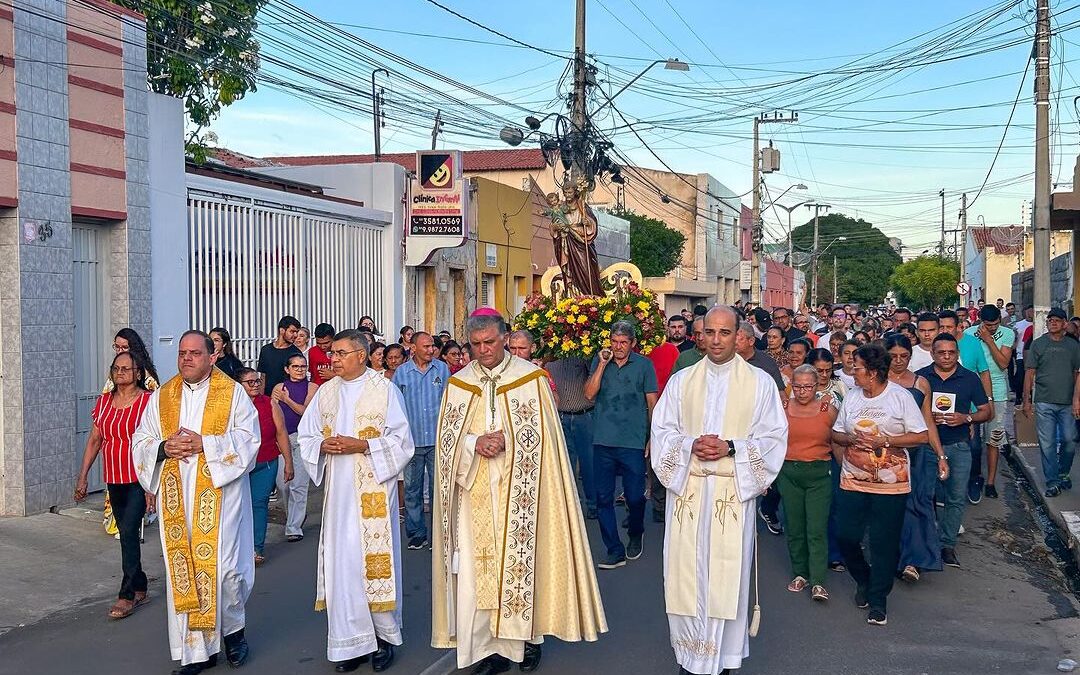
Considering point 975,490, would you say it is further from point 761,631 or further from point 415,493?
point 415,493

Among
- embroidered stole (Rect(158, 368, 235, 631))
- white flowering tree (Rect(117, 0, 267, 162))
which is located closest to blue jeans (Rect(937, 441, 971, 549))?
embroidered stole (Rect(158, 368, 235, 631))

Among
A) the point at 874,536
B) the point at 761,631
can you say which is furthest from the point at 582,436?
the point at 761,631

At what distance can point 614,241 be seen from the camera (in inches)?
1432

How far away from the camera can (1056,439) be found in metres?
11.3

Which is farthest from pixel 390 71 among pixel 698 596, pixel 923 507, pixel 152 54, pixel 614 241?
pixel 614 241

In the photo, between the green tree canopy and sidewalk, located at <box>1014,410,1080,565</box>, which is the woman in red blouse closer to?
sidewalk, located at <box>1014,410,1080,565</box>

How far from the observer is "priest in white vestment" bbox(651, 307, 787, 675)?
5.59 meters

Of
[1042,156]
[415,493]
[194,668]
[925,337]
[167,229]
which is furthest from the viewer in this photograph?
[1042,156]

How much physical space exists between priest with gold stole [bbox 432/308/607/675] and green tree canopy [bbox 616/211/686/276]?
39.2 meters

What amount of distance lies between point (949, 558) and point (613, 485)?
9.01 ft

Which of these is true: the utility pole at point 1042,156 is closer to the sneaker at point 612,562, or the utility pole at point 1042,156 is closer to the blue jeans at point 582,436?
the blue jeans at point 582,436

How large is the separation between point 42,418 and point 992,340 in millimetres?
9517

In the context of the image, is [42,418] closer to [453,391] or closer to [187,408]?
[187,408]

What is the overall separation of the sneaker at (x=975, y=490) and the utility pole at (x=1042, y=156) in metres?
7.80
